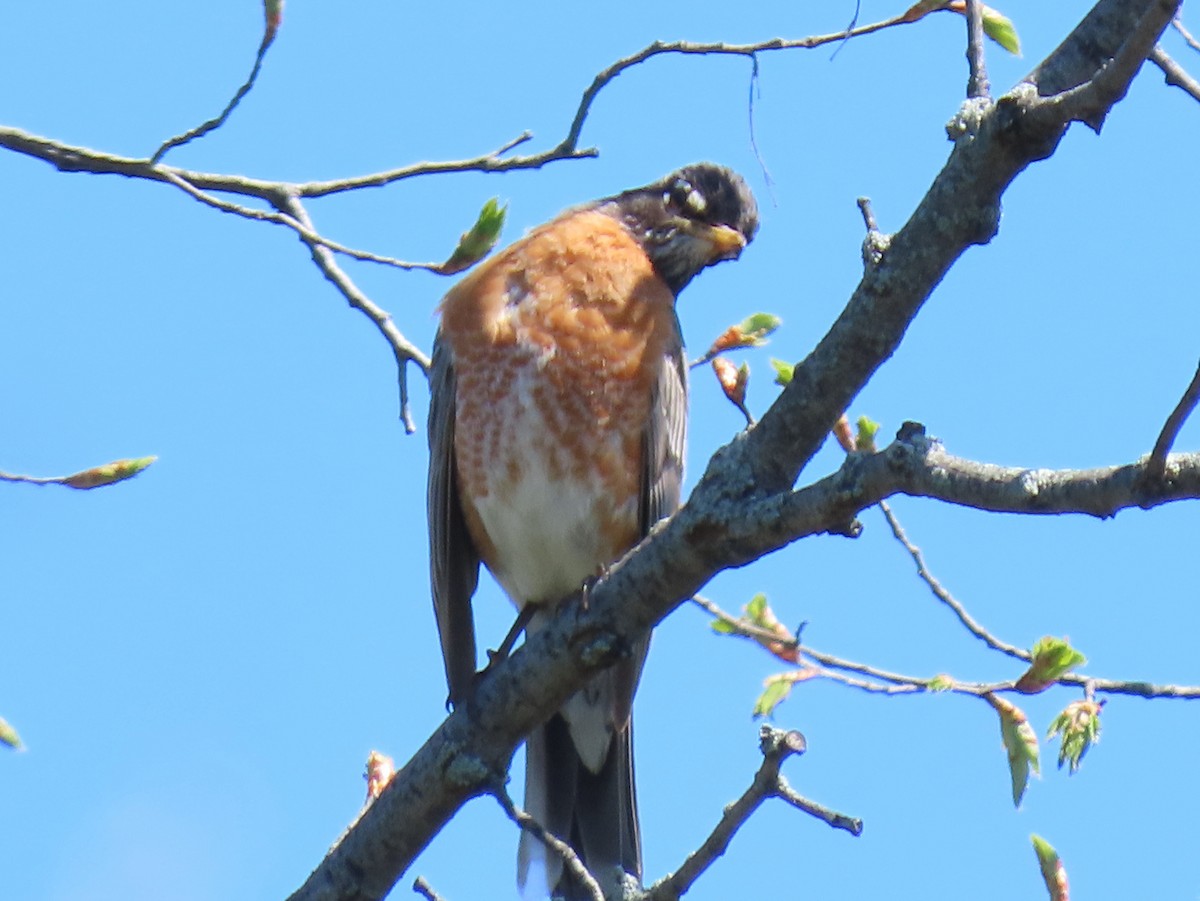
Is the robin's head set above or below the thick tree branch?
above

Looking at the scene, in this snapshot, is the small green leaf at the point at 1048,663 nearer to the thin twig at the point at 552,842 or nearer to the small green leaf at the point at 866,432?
the small green leaf at the point at 866,432

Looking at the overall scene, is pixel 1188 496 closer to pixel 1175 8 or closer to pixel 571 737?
pixel 1175 8

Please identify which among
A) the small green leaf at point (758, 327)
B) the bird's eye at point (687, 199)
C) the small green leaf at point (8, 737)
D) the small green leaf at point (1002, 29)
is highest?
the bird's eye at point (687, 199)

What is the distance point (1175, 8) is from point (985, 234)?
725 mm

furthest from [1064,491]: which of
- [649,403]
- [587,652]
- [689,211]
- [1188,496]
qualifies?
[689,211]

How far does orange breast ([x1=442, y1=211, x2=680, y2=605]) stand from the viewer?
17.0 feet

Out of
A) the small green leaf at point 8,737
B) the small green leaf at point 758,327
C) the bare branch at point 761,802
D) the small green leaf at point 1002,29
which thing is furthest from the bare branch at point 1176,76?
the small green leaf at point 8,737

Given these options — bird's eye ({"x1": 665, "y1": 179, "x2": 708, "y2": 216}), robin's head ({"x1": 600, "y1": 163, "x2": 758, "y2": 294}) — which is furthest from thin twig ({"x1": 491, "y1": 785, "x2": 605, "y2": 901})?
bird's eye ({"x1": 665, "y1": 179, "x2": 708, "y2": 216})

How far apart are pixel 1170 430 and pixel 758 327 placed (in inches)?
76.2

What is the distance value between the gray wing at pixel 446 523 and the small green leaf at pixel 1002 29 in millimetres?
2081

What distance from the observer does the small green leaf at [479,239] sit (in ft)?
13.0

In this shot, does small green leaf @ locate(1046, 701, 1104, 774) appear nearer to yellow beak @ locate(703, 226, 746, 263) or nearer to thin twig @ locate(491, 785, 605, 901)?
thin twig @ locate(491, 785, 605, 901)

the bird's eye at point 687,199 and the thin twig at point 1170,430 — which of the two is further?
→ the bird's eye at point 687,199

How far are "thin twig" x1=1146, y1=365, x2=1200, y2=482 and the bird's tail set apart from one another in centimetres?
282
